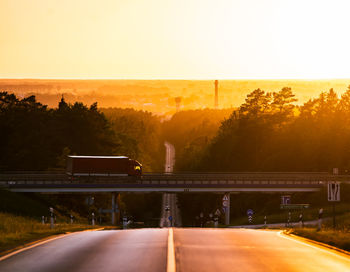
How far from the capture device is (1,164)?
13775cm

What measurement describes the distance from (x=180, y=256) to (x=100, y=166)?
334 feet

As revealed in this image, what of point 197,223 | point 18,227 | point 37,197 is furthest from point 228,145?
point 18,227

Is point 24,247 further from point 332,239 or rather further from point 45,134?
point 45,134

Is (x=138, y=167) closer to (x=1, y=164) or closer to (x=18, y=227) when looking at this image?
(x=1, y=164)

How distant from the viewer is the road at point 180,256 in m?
18.6

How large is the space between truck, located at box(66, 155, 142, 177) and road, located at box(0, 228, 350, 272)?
91487 millimetres

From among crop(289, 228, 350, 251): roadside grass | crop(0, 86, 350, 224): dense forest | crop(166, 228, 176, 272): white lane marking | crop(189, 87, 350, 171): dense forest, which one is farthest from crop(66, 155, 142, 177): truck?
crop(166, 228, 176, 272): white lane marking

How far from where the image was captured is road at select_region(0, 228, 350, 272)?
61.2 feet

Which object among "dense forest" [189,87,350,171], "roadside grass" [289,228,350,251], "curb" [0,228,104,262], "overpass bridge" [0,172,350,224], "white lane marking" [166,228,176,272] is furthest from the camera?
"dense forest" [189,87,350,171]

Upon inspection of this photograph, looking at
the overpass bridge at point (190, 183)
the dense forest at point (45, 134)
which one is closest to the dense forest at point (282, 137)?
the overpass bridge at point (190, 183)

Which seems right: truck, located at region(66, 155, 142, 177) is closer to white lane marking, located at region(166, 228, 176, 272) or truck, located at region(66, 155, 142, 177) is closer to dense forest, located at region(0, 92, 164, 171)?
dense forest, located at region(0, 92, 164, 171)

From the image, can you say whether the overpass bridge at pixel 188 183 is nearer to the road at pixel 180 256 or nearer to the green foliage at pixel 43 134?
the green foliage at pixel 43 134

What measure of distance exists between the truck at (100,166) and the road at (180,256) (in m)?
91.5

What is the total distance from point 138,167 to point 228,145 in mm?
60403
